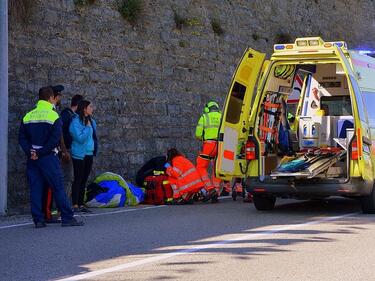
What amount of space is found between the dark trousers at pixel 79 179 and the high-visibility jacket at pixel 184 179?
1787mm

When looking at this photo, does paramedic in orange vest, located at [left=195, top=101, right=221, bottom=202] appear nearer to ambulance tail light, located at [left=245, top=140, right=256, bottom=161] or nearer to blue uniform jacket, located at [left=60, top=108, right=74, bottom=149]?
ambulance tail light, located at [left=245, top=140, right=256, bottom=161]

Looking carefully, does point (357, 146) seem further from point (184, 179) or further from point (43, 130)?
point (43, 130)

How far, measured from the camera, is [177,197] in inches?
508

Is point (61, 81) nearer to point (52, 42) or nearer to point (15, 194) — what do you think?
point (52, 42)

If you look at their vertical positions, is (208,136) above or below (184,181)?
above

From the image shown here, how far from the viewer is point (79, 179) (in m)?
11.8

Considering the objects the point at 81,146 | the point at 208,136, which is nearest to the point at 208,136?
the point at 208,136

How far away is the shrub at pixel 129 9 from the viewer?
15416 mm

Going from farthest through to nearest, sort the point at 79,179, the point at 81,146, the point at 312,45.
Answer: the point at 79,179
the point at 81,146
the point at 312,45

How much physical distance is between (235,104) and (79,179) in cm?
286

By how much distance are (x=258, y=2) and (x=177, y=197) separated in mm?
9956

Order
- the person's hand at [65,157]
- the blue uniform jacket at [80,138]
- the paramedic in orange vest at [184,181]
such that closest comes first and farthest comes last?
the person's hand at [65,157] → the blue uniform jacket at [80,138] → the paramedic in orange vest at [184,181]

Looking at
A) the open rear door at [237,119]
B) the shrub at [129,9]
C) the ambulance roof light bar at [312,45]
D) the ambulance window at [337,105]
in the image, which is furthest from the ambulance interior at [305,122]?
the shrub at [129,9]

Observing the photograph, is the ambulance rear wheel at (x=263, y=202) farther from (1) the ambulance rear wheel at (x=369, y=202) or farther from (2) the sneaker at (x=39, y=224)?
(2) the sneaker at (x=39, y=224)
